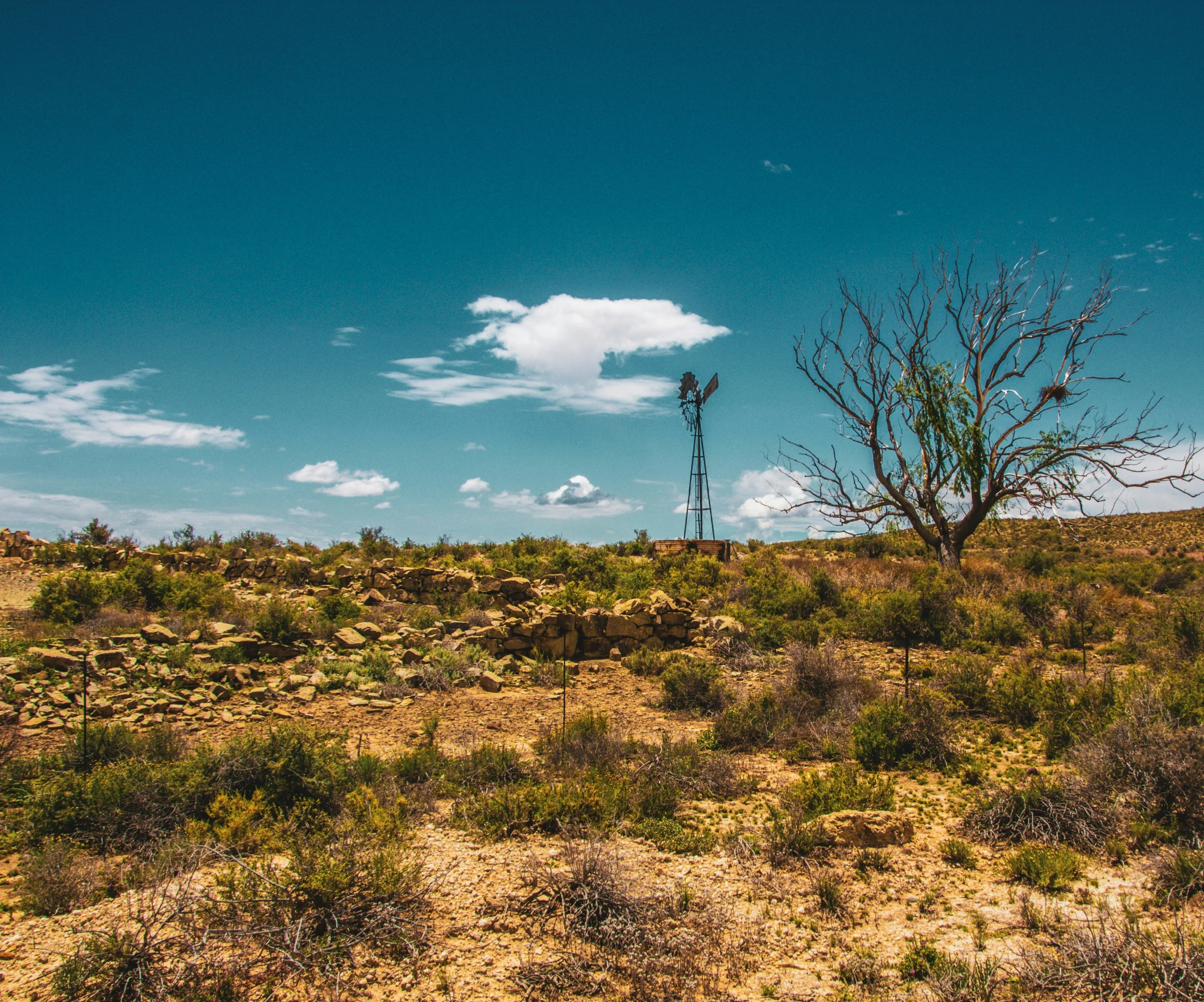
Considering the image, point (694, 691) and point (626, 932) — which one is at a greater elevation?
point (694, 691)

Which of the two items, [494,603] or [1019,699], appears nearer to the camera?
[1019,699]

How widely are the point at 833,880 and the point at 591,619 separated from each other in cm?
892

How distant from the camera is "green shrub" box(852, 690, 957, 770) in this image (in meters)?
8.30

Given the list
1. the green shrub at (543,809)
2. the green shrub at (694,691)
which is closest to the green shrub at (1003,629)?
the green shrub at (694,691)

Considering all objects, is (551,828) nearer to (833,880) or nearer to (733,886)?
(733,886)

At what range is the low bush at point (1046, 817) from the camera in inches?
239

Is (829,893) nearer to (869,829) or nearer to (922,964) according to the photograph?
(922,964)

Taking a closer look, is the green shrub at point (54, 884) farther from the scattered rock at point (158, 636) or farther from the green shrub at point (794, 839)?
the scattered rock at point (158, 636)

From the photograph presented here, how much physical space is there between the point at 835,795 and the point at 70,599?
15942 millimetres

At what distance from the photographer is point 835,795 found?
6.90 metres

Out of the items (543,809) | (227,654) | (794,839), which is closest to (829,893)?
(794,839)

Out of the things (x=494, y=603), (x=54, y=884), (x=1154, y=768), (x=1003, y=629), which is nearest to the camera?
(x=54, y=884)

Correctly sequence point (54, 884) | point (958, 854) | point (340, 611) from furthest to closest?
point (340, 611)
point (958, 854)
point (54, 884)

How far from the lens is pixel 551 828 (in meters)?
6.48
